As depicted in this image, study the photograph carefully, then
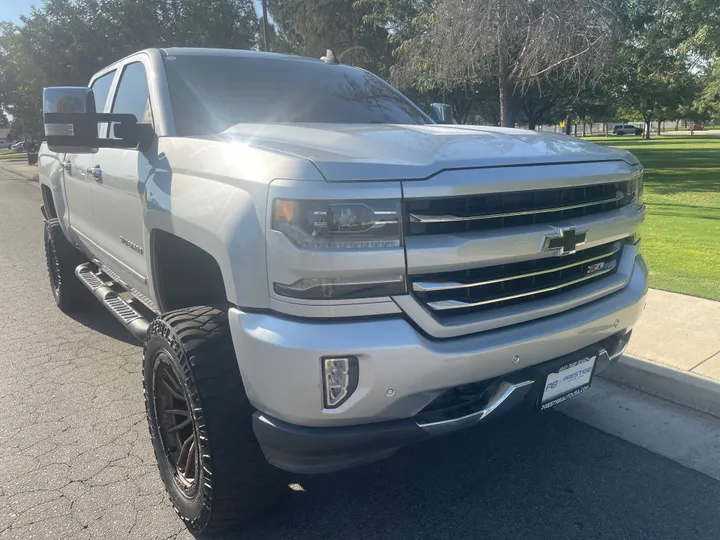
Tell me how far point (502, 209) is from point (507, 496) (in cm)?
140

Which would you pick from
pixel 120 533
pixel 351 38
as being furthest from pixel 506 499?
pixel 351 38

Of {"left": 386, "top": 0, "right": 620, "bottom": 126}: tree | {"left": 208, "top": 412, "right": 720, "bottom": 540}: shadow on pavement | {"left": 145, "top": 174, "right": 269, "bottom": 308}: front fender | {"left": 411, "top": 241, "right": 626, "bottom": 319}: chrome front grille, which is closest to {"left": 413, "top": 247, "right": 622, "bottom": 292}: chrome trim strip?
{"left": 411, "top": 241, "right": 626, "bottom": 319}: chrome front grille

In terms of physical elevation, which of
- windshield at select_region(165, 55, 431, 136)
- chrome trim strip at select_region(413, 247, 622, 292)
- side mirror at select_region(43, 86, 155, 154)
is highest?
windshield at select_region(165, 55, 431, 136)

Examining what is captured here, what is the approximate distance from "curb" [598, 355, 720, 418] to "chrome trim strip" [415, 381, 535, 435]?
164 centimetres

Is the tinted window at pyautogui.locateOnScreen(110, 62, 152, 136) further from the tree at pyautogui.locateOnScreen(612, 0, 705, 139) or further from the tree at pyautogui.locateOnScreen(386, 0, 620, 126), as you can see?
the tree at pyautogui.locateOnScreen(612, 0, 705, 139)

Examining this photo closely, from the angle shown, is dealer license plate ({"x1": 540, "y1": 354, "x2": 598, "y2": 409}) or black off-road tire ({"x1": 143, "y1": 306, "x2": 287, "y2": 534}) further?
dealer license plate ({"x1": 540, "y1": 354, "x2": 598, "y2": 409})

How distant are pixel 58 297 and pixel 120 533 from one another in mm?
3746

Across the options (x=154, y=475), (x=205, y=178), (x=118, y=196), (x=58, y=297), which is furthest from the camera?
(x=58, y=297)

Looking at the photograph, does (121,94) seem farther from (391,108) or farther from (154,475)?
(154,475)

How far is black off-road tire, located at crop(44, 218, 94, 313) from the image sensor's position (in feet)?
17.8

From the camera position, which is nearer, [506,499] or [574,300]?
[574,300]

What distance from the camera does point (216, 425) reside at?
2252 millimetres

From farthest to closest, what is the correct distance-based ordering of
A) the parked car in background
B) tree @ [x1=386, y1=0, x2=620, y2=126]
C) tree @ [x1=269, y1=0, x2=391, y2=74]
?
the parked car in background, tree @ [x1=269, y1=0, x2=391, y2=74], tree @ [x1=386, y1=0, x2=620, y2=126]

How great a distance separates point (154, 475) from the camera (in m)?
3.06
